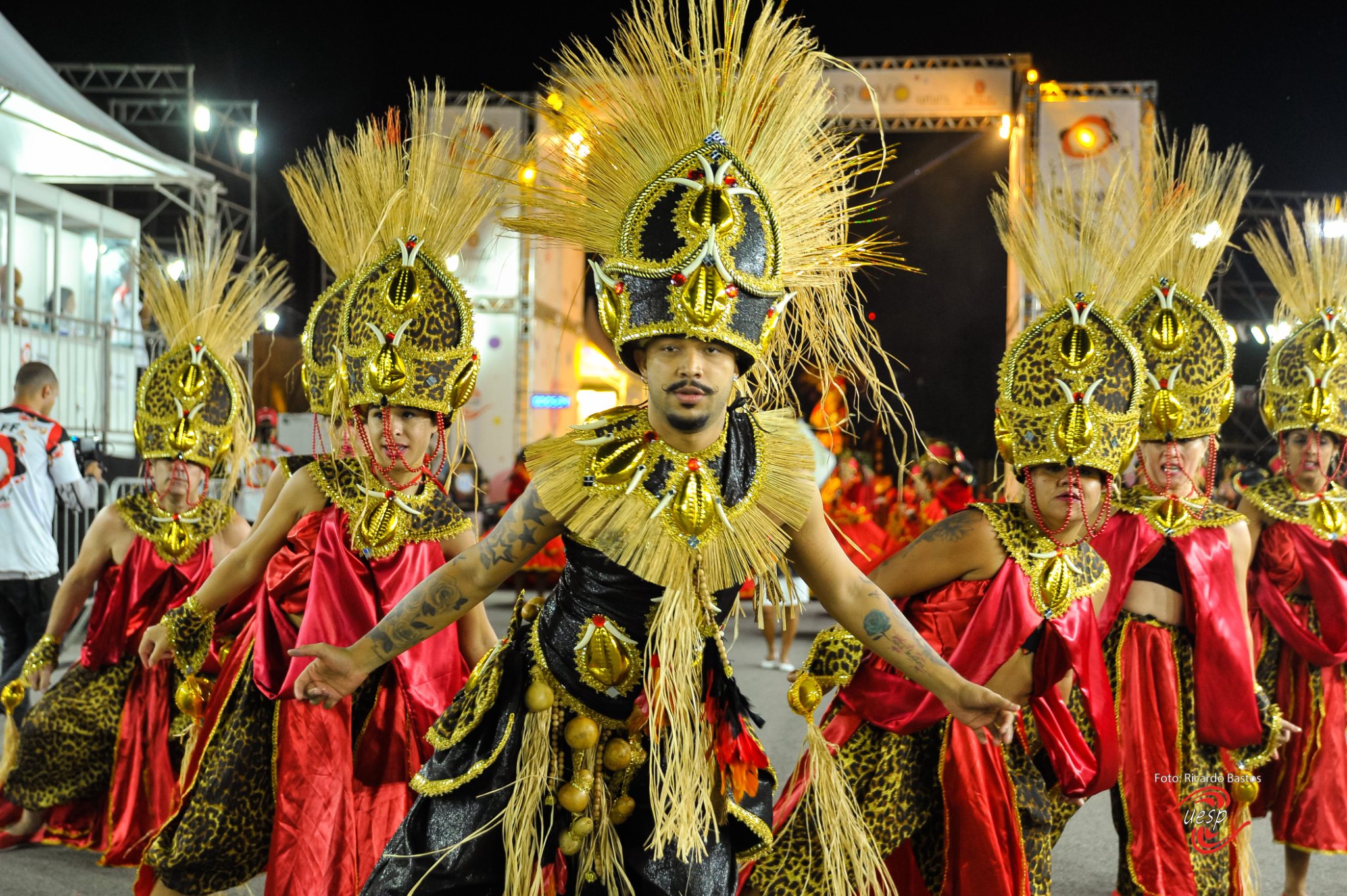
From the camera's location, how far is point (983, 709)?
2875 mm

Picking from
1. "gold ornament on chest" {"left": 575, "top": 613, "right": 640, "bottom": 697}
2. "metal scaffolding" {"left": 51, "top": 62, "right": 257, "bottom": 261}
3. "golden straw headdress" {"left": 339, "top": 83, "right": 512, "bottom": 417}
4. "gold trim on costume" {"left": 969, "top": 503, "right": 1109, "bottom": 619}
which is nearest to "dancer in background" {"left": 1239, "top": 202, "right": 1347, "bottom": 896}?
"gold trim on costume" {"left": 969, "top": 503, "right": 1109, "bottom": 619}

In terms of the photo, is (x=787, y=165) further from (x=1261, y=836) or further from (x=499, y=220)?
(x=1261, y=836)

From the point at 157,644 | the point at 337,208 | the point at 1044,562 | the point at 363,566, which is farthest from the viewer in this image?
the point at 337,208

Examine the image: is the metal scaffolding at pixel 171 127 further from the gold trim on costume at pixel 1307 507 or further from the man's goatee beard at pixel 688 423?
the man's goatee beard at pixel 688 423

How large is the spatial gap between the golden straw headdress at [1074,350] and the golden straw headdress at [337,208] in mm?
2096

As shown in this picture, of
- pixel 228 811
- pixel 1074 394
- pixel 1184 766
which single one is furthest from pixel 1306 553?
pixel 228 811

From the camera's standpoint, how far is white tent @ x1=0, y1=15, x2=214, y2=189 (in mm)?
10820

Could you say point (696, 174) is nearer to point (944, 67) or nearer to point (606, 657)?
point (606, 657)

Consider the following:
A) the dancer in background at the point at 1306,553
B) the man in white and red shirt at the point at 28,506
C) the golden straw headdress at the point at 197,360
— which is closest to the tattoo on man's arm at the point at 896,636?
the dancer in background at the point at 1306,553

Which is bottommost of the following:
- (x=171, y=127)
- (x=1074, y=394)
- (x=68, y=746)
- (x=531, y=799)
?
(x=68, y=746)

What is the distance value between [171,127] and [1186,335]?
1801 cm

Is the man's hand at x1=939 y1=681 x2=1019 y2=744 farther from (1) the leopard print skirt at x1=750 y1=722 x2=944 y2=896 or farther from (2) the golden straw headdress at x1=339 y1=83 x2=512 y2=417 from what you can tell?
(2) the golden straw headdress at x1=339 y1=83 x2=512 y2=417

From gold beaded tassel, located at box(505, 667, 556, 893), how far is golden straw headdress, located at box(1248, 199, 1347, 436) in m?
4.12

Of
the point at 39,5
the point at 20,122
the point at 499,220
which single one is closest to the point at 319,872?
the point at 499,220
